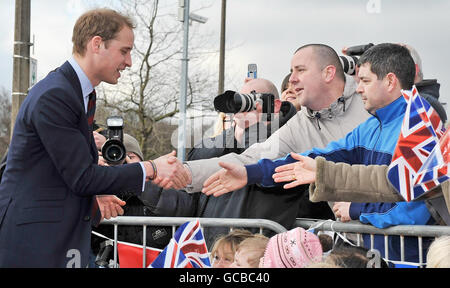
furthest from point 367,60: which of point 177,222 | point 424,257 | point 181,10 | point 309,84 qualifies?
point 181,10

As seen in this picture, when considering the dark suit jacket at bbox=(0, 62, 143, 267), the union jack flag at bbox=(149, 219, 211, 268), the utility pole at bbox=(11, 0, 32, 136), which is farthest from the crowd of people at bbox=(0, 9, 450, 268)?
the utility pole at bbox=(11, 0, 32, 136)

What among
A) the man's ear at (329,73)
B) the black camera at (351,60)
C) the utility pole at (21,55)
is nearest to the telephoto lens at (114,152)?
the man's ear at (329,73)

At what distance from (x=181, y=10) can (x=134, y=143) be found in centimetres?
425

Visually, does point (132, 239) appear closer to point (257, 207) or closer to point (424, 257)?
point (257, 207)

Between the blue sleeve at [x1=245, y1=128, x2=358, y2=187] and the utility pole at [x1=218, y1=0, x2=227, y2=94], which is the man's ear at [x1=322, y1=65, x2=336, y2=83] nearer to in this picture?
the blue sleeve at [x1=245, y1=128, x2=358, y2=187]

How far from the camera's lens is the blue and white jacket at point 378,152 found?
270 cm

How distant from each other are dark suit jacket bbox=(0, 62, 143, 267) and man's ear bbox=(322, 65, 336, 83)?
1.28 meters

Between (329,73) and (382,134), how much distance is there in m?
0.65

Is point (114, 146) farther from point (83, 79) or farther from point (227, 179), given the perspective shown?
point (227, 179)

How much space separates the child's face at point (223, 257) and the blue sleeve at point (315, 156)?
15.6 inches

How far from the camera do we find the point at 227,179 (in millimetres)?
2994

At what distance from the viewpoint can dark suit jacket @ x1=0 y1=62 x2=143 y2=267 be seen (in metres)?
2.50

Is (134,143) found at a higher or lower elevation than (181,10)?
lower

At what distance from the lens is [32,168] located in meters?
2.52
